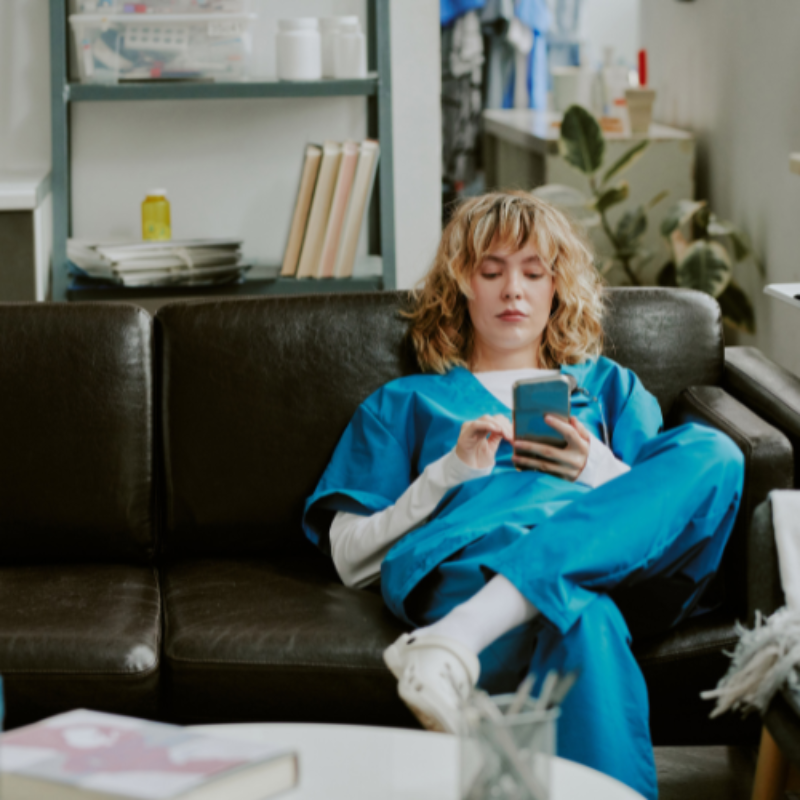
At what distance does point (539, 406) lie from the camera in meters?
1.57

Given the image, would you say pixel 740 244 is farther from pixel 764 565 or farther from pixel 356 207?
pixel 764 565

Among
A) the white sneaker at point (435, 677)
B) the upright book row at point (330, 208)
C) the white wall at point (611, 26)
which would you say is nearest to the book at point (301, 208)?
the upright book row at point (330, 208)

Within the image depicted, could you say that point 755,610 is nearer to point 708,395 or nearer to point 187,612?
point 708,395

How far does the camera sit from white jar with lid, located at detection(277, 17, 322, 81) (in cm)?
262

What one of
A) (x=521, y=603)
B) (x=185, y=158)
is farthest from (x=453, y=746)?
(x=185, y=158)

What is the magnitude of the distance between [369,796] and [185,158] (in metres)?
2.20

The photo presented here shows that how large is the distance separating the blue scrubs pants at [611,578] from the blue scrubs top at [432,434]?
0.13m

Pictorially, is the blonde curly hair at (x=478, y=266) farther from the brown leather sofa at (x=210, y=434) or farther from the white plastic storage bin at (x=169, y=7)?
the white plastic storage bin at (x=169, y=7)

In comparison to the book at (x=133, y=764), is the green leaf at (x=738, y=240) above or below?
above

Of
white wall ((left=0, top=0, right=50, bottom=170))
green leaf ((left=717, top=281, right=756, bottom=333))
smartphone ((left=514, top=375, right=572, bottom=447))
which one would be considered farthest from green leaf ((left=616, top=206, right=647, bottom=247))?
smartphone ((left=514, top=375, right=572, bottom=447))

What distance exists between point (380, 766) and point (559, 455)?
2.36 ft

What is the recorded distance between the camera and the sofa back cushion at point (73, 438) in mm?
1792

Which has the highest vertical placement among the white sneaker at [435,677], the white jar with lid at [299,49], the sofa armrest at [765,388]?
the white jar with lid at [299,49]

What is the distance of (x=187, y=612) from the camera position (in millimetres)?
1600
